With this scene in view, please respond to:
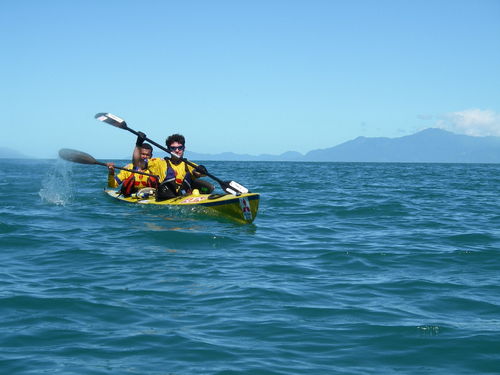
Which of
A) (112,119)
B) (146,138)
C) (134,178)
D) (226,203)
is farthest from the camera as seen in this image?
(134,178)

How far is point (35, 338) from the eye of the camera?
4.38 metres

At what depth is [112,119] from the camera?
13.8m

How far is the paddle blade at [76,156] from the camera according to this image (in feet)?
46.5

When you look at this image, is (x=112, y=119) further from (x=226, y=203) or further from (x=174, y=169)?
(x=226, y=203)

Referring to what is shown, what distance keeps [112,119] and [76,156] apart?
1.32 metres

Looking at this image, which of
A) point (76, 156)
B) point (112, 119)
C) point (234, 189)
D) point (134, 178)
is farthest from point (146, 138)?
point (234, 189)

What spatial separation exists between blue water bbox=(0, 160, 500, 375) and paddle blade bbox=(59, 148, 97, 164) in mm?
3361

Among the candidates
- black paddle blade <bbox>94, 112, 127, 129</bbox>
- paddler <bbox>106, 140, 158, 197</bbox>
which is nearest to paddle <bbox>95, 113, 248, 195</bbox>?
black paddle blade <bbox>94, 112, 127, 129</bbox>

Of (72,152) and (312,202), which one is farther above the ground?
(72,152)

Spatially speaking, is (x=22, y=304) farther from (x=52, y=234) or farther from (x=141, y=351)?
(x=52, y=234)

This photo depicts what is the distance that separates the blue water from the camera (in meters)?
4.07

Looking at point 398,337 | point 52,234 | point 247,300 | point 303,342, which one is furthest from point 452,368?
point 52,234

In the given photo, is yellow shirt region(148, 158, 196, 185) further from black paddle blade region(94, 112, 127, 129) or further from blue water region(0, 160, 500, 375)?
blue water region(0, 160, 500, 375)

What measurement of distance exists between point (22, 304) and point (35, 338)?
937mm
